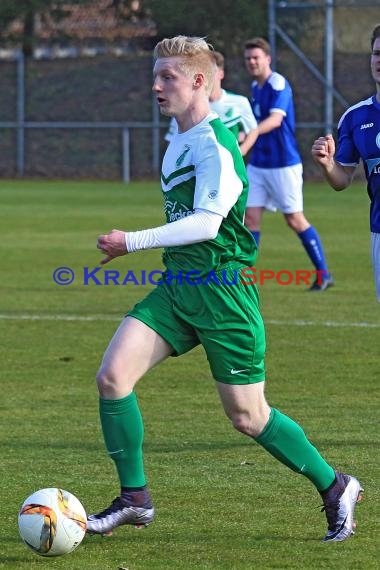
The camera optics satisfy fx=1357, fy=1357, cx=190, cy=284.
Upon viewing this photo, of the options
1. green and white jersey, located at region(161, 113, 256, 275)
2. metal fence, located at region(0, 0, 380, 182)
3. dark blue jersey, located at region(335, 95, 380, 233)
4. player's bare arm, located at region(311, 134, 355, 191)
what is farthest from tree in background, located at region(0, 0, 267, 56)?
green and white jersey, located at region(161, 113, 256, 275)

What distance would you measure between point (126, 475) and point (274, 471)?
4.38ft

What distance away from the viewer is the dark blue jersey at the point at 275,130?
13430 millimetres

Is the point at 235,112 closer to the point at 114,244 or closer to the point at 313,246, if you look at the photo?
the point at 313,246

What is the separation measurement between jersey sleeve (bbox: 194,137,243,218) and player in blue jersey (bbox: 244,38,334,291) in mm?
7975

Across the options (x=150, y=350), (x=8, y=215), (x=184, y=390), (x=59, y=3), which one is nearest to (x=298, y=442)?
(x=150, y=350)

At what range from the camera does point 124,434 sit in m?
5.12

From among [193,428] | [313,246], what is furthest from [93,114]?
[193,428]

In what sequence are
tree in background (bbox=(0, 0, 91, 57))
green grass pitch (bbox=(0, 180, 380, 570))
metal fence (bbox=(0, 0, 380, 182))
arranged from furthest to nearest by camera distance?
tree in background (bbox=(0, 0, 91, 57)), metal fence (bbox=(0, 0, 380, 182)), green grass pitch (bbox=(0, 180, 380, 570))

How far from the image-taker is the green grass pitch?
512cm

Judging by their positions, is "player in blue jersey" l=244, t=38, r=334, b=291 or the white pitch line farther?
"player in blue jersey" l=244, t=38, r=334, b=291

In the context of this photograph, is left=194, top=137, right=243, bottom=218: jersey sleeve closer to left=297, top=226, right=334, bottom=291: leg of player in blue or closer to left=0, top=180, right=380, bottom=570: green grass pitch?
left=0, top=180, right=380, bottom=570: green grass pitch

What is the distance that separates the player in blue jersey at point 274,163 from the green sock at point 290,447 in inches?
316

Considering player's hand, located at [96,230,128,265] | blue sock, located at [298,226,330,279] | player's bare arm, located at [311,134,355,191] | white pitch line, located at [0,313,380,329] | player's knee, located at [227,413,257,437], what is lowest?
white pitch line, located at [0,313,380,329]

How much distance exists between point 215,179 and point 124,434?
1019 mm
